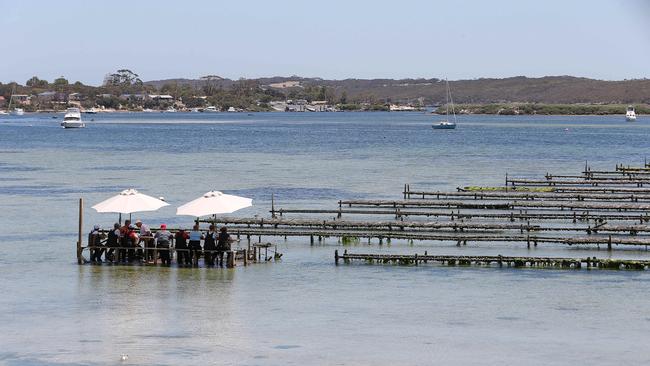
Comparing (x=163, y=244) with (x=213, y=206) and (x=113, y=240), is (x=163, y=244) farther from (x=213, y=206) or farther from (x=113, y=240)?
(x=213, y=206)

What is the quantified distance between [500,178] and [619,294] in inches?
2041

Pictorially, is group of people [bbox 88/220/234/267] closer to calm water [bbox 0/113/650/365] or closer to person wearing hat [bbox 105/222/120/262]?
person wearing hat [bbox 105/222/120/262]

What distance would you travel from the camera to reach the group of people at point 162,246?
124ft

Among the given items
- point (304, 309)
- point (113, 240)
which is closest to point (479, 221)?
point (113, 240)

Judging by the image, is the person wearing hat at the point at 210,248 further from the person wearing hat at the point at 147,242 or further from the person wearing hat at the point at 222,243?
the person wearing hat at the point at 147,242

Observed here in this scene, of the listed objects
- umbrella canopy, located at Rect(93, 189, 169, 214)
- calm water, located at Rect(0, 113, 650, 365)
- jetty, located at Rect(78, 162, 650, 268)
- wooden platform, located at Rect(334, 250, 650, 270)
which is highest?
umbrella canopy, located at Rect(93, 189, 169, 214)

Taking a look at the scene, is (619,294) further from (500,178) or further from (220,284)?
(500,178)

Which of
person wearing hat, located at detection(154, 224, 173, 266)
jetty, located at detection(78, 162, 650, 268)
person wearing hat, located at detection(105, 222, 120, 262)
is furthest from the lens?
jetty, located at detection(78, 162, 650, 268)

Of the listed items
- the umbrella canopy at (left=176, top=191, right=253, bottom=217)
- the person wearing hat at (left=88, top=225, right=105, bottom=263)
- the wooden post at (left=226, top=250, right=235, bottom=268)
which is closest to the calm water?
the wooden post at (left=226, top=250, right=235, bottom=268)

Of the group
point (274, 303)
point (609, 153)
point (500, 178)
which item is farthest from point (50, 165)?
point (274, 303)

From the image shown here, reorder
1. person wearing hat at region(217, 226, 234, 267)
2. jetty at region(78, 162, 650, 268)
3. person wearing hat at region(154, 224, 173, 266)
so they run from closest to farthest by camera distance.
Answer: person wearing hat at region(154, 224, 173, 266) → person wearing hat at region(217, 226, 234, 267) → jetty at region(78, 162, 650, 268)

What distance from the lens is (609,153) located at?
130m

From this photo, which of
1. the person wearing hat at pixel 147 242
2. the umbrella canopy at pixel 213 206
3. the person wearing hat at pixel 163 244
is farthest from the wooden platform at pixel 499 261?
the person wearing hat at pixel 147 242

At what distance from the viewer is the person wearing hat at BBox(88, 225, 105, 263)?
126 feet
